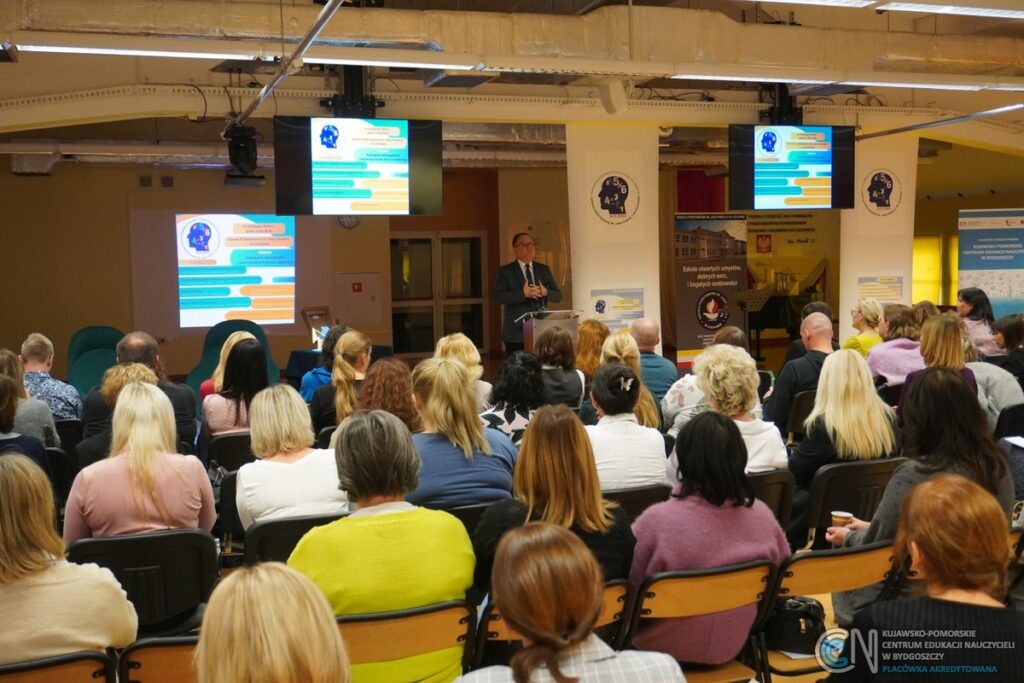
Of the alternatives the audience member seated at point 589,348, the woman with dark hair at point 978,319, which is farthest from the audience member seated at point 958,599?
the woman with dark hair at point 978,319

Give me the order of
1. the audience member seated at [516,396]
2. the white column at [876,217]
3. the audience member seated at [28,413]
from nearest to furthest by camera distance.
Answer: the audience member seated at [516,396] < the audience member seated at [28,413] < the white column at [876,217]

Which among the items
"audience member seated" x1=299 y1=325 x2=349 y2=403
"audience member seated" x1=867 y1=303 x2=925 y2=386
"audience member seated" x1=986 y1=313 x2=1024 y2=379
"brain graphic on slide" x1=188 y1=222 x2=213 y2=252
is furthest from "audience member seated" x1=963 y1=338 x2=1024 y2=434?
"brain graphic on slide" x1=188 y1=222 x2=213 y2=252

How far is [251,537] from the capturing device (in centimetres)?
323

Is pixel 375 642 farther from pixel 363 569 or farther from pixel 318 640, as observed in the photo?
pixel 318 640

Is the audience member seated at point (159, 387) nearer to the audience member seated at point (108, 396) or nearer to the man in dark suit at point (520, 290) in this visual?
the audience member seated at point (108, 396)

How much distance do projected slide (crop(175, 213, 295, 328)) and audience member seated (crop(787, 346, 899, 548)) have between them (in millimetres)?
10066

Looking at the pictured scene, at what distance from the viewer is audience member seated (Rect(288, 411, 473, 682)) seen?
99.9 inches

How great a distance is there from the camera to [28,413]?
485 centimetres

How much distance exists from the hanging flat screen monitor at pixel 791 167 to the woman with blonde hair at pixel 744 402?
550 centimetres

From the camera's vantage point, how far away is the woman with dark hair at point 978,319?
7504 mm

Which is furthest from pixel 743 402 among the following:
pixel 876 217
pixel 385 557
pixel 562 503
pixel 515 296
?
pixel 876 217

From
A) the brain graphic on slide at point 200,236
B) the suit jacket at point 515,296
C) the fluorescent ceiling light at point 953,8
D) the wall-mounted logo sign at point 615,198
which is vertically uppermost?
the fluorescent ceiling light at point 953,8

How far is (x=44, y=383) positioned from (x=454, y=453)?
11.2ft

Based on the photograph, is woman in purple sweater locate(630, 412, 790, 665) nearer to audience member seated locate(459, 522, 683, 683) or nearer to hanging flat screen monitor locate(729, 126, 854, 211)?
audience member seated locate(459, 522, 683, 683)
